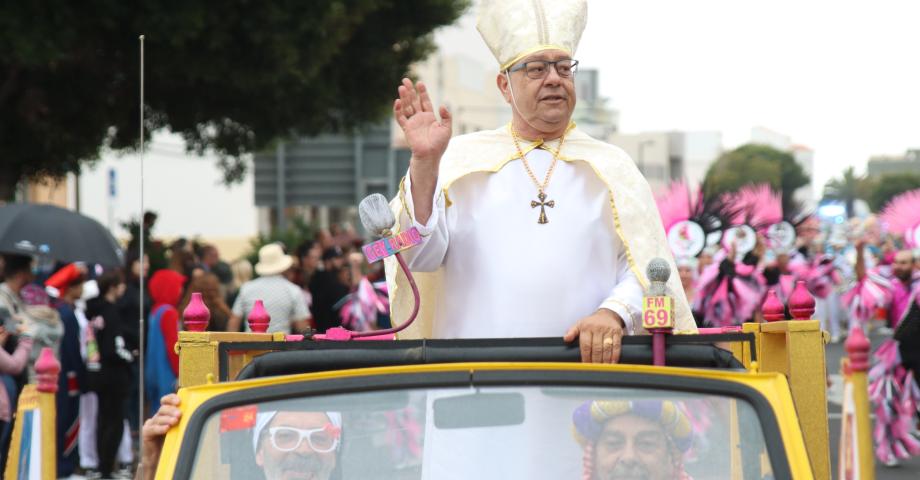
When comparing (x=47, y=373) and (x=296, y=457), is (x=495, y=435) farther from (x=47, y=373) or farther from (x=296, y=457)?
(x=47, y=373)

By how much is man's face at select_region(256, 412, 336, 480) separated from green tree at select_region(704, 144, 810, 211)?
9.97 metres

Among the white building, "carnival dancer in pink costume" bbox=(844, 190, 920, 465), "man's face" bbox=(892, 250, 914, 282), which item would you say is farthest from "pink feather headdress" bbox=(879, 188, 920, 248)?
the white building

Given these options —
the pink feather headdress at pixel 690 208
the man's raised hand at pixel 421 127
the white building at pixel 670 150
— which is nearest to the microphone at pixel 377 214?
the man's raised hand at pixel 421 127

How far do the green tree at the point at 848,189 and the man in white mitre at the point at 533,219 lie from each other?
49.3 meters

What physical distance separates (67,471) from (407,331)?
6.99 meters

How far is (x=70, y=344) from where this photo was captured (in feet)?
36.7

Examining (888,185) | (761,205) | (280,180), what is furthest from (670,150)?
(761,205)

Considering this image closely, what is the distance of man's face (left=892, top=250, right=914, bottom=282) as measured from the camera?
13491 millimetres

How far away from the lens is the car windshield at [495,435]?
339 cm

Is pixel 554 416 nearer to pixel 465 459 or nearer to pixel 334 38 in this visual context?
pixel 465 459

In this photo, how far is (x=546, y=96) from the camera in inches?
189

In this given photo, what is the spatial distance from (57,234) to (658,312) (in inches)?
344

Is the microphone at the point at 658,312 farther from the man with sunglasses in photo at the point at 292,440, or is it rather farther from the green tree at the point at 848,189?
the green tree at the point at 848,189

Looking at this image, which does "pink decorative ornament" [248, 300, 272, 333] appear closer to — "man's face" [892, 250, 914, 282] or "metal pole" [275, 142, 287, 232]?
"man's face" [892, 250, 914, 282]
